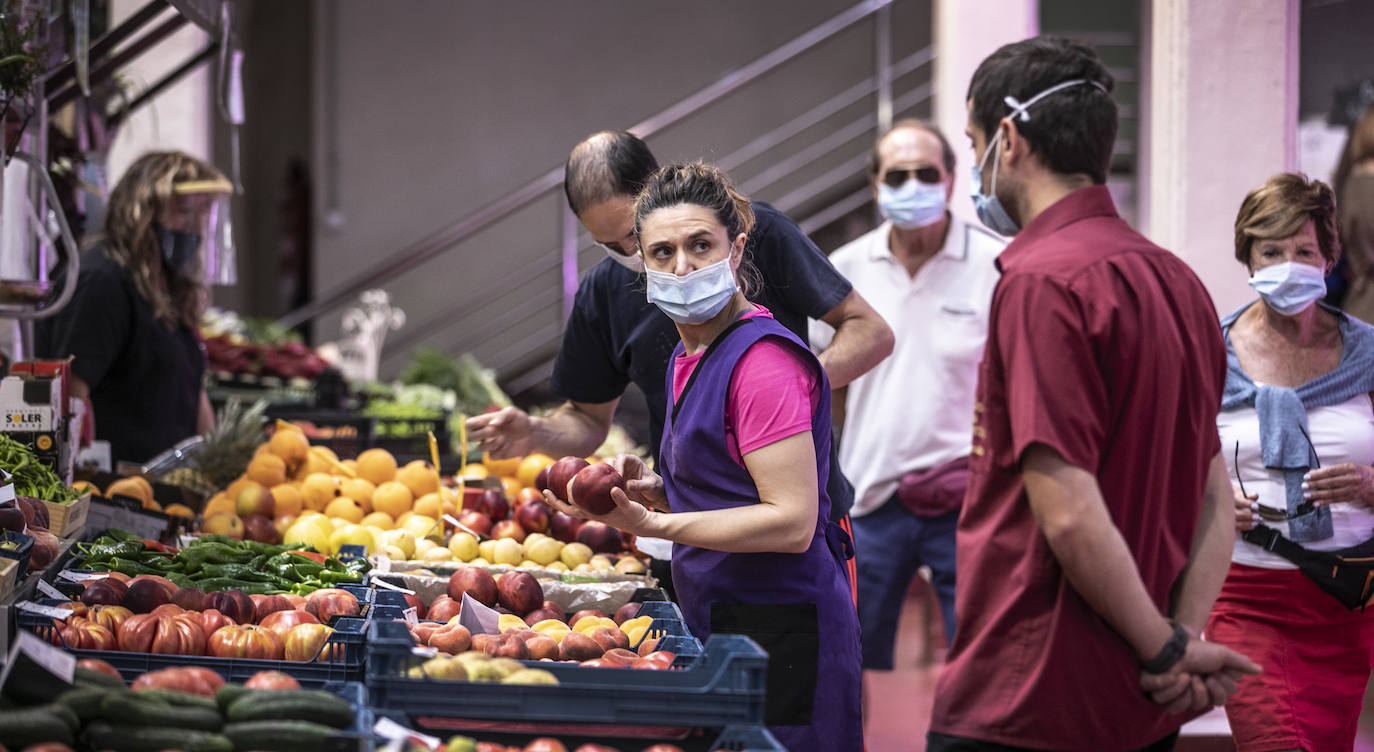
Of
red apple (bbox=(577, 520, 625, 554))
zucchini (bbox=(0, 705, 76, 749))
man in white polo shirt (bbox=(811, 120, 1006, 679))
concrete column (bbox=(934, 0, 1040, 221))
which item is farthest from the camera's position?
concrete column (bbox=(934, 0, 1040, 221))

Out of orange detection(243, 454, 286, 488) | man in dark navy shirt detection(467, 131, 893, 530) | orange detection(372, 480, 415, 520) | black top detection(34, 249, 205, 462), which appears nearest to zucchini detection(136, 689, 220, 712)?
man in dark navy shirt detection(467, 131, 893, 530)

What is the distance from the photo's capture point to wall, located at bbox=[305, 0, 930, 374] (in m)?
9.91

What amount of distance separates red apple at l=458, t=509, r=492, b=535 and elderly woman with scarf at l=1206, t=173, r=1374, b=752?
1.79 meters

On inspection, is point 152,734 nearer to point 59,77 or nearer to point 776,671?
point 776,671

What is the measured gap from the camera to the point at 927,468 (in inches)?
143

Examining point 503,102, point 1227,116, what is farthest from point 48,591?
point 503,102

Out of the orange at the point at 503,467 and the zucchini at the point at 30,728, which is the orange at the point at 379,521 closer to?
the orange at the point at 503,467

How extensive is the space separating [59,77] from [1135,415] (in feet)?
10.8

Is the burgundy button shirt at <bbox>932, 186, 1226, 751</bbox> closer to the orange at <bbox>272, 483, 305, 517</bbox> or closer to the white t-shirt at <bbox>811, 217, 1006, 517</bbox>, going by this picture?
the white t-shirt at <bbox>811, 217, 1006, 517</bbox>

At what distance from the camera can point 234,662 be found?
6.71ft

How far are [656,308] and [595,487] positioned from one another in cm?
77

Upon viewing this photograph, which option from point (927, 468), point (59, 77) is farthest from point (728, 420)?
point (59, 77)

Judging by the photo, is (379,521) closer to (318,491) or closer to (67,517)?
(318,491)

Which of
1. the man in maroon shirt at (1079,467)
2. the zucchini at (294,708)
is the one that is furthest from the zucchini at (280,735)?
the man in maroon shirt at (1079,467)
